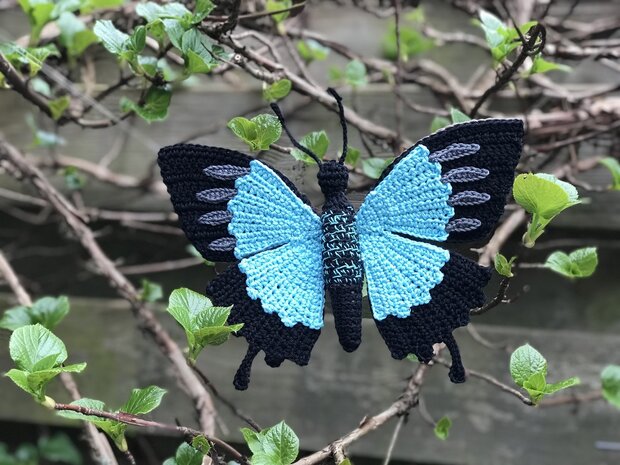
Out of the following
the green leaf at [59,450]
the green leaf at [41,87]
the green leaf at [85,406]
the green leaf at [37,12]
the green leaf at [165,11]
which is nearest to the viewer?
the green leaf at [85,406]

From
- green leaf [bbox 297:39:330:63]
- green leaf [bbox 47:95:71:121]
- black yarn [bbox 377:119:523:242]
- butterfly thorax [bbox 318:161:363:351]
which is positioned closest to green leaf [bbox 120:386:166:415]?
butterfly thorax [bbox 318:161:363:351]

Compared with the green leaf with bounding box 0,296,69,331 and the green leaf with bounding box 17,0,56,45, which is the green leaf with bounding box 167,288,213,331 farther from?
the green leaf with bounding box 17,0,56,45

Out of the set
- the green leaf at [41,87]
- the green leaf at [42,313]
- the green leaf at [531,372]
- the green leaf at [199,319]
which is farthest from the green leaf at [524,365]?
the green leaf at [41,87]

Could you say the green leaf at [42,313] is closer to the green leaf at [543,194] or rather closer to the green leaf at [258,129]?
the green leaf at [258,129]

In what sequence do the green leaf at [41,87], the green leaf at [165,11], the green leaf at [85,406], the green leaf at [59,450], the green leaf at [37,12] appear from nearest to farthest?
the green leaf at [85,406] → the green leaf at [165,11] → the green leaf at [37,12] → the green leaf at [41,87] → the green leaf at [59,450]

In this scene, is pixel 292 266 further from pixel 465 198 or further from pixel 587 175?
pixel 587 175

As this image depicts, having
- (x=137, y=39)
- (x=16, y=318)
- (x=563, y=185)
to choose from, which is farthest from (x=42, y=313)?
(x=563, y=185)

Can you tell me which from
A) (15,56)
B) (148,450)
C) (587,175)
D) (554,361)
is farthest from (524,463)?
(15,56)

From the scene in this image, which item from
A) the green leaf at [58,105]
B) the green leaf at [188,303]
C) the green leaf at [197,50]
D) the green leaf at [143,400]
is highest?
the green leaf at [197,50]
